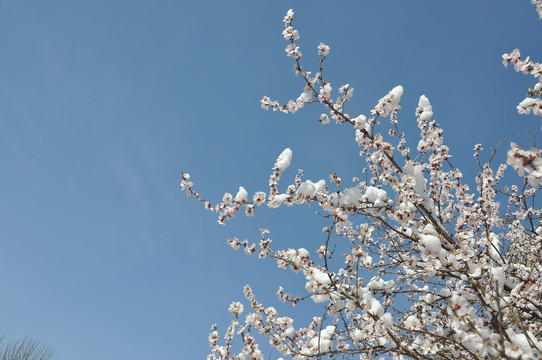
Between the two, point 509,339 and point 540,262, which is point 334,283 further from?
point 540,262

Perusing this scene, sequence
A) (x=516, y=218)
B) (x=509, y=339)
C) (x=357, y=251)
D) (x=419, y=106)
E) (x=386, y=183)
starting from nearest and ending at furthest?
1. (x=509, y=339)
2. (x=357, y=251)
3. (x=386, y=183)
4. (x=419, y=106)
5. (x=516, y=218)

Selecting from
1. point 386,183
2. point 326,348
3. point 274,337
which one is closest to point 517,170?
point 386,183

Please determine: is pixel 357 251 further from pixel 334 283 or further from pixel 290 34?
pixel 290 34

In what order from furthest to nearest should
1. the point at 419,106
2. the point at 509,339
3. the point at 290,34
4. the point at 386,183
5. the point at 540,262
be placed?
the point at 419,106 → the point at 540,262 → the point at 290,34 → the point at 386,183 → the point at 509,339

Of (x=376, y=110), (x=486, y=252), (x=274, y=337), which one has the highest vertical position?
(x=376, y=110)

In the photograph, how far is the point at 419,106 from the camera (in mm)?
5047

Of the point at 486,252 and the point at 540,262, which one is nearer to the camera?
the point at 486,252

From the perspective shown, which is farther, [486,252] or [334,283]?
[486,252]

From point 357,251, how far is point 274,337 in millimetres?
2310

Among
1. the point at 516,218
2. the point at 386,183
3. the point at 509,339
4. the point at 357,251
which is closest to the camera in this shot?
the point at 509,339

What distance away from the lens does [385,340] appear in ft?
13.5

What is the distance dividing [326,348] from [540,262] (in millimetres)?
3067

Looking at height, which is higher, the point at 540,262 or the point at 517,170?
the point at 540,262

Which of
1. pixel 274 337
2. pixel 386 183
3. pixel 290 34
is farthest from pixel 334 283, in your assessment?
pixel 290 34
